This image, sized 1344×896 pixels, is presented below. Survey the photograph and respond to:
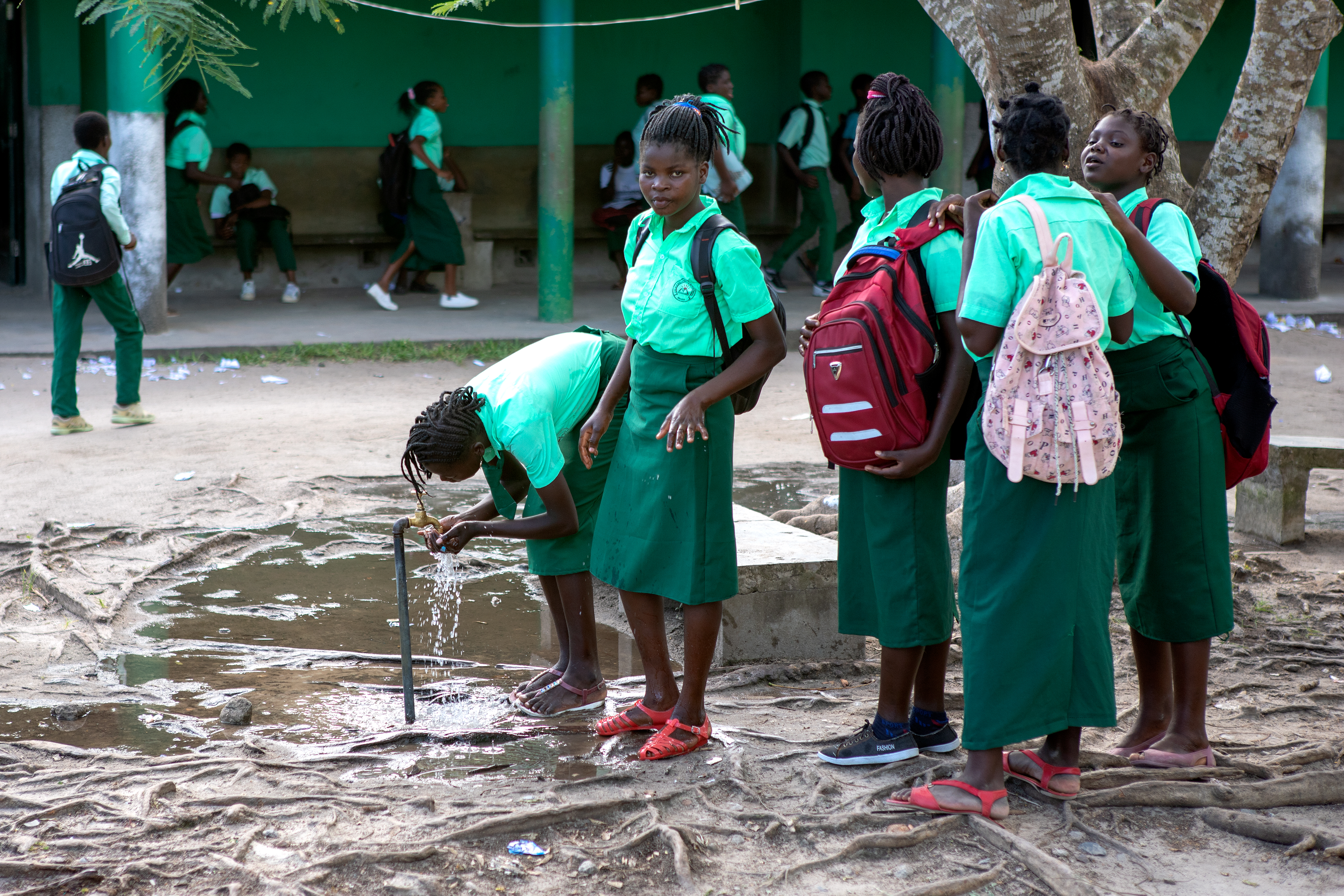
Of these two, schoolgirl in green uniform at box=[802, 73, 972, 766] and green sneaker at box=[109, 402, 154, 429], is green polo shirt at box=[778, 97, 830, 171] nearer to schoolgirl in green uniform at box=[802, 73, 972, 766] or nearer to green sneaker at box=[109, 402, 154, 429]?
green sneaker at box=[109, 402, 154, 429]

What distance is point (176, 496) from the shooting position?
5844 mm

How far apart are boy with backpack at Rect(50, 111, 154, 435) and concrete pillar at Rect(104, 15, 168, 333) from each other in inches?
93.5

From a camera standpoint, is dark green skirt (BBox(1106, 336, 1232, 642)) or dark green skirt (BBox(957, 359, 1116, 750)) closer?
dark green skirt (BBox(957, 359, 1116, 750))

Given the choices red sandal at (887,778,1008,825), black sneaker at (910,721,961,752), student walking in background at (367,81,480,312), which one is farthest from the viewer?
student walking in background at (367,81,480,312)

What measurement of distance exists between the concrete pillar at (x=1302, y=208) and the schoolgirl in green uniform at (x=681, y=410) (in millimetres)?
10460

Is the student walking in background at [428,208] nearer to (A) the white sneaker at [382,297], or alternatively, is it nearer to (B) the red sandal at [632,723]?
(A) the white sneaker at [382,297]

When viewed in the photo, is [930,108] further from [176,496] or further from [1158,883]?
[176,496]

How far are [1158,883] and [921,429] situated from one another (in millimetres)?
1038

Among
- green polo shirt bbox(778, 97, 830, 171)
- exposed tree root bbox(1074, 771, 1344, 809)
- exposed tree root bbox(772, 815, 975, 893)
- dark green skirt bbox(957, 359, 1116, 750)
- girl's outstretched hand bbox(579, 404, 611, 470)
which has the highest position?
green polo shirt bbox(778, 97, 830, 171)

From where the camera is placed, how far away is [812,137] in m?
11.6

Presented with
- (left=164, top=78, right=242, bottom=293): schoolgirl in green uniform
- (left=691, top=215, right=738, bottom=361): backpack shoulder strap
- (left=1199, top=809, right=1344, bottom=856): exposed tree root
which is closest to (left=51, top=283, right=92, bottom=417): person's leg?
(left=164, top=78, right=242, bottom=293): schoolgirl in green uniform

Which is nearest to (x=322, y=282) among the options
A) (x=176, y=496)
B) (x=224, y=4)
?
(x=224, y=4)

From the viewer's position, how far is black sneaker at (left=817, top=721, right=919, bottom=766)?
314 centimetres

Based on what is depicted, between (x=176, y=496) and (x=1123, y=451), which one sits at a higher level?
(x=1123, y=451)
